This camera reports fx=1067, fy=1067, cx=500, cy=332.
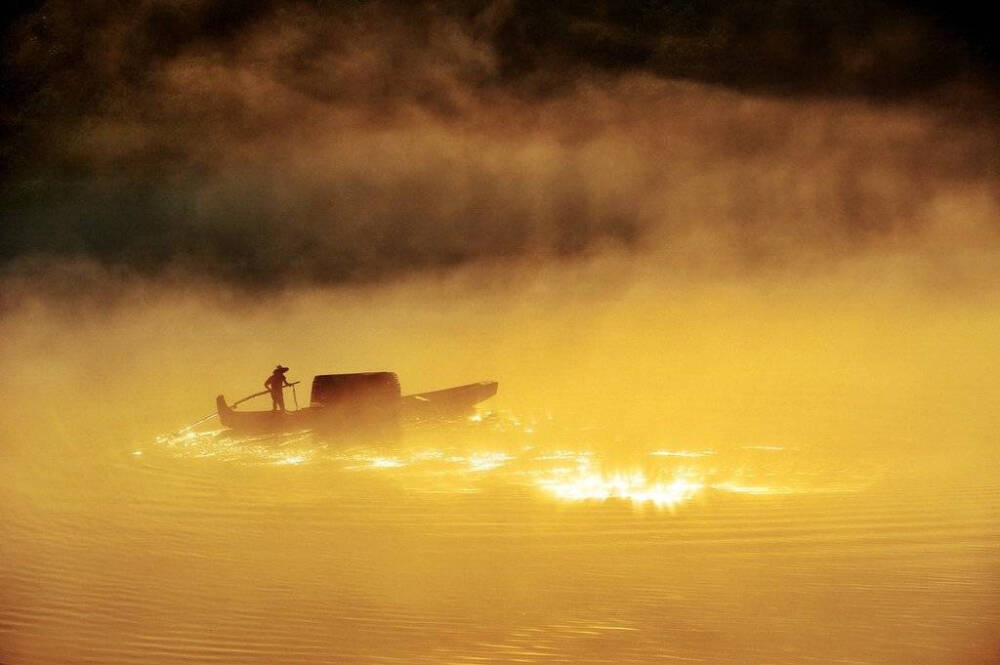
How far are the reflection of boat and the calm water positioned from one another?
206 inches

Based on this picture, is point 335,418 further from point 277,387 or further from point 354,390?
point 277,387

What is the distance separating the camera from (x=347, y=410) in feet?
94.6

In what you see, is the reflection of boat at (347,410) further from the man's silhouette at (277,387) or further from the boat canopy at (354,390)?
the man's silhouette at (277,387)

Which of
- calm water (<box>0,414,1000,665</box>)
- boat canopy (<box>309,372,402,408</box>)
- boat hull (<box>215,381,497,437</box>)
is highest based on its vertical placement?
boat canopy (<box>309,372,402,408</box>)

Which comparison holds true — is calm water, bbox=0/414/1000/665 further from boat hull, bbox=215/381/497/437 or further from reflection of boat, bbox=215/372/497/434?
reflection of boat, bbox=215/372/497/434

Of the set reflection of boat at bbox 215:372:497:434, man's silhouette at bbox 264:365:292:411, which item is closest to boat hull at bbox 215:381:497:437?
reflection of boat at bbox 215:372:497:434

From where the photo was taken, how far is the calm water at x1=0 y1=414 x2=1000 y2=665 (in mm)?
10641

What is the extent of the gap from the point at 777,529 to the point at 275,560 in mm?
7141

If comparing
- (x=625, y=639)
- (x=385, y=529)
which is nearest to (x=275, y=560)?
(x=385, y=529)

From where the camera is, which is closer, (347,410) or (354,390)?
(347,410)

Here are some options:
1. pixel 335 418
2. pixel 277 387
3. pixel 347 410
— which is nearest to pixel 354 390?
pixel 347 410

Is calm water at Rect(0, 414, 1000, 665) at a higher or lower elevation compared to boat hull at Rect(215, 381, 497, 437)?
lower

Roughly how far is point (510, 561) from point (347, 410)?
50.7ft

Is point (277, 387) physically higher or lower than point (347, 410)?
higher
